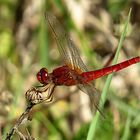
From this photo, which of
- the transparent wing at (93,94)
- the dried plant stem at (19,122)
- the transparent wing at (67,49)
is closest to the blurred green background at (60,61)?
the transparent wing at (67,49)

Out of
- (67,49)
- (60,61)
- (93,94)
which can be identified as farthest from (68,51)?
(60,61)

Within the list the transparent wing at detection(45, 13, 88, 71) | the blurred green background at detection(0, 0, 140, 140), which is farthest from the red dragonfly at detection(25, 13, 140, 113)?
the blurred green background at detection(0, 0, 140, 140)

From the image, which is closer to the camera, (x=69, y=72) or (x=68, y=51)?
(x=69, y=72)

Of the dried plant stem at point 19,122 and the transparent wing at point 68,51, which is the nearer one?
the dried plant stem at point 19,122

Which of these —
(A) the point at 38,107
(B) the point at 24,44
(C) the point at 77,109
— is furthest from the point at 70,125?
(B) the point at 24,44

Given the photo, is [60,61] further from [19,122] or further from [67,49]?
[19,122]

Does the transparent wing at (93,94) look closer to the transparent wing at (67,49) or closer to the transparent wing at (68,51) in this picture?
the transparent wing at (68,51)

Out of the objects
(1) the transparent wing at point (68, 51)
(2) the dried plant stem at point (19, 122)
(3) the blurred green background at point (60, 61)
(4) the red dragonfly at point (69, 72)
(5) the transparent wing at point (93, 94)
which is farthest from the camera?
(3) the blurred green background at point (60, 61)

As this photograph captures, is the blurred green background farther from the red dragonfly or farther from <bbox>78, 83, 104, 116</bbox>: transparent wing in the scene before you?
→ <bbox>78, 83, 104, 116</bbox>: transparent wing
